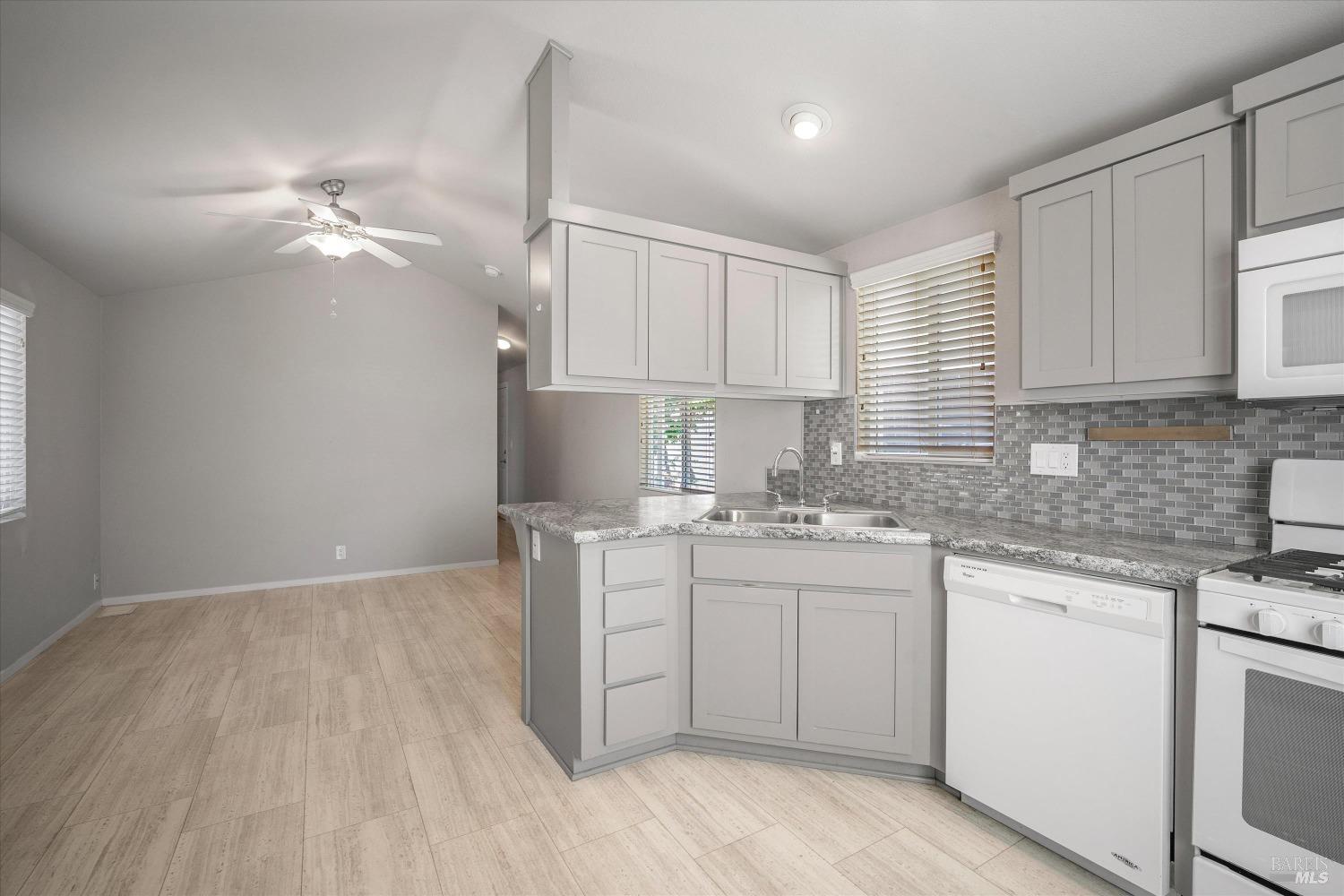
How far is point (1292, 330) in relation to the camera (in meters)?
1.52

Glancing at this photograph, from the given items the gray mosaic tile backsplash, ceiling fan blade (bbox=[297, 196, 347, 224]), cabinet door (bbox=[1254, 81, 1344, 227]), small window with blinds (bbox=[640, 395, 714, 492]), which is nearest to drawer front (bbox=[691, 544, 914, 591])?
the gray mosaic tile backsplash

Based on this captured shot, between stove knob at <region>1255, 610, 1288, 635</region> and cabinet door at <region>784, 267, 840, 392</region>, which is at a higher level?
→ cabinet door at <region>784, 267, 840, 392</region>

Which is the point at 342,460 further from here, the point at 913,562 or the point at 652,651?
the point at 913,562

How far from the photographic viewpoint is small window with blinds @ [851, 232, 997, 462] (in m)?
2.62

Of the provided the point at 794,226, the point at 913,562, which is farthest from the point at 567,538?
the point at 794,226

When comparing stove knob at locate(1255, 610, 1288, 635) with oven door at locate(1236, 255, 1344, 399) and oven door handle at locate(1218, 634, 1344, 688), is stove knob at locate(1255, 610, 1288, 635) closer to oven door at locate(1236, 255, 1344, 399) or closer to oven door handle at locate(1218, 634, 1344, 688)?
oven door handle at locate(1218, 634, 1344, 688)

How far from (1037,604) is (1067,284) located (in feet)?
3.72

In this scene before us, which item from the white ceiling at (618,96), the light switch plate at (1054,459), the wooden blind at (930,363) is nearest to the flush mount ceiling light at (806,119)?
the white ceiling at (618,96)

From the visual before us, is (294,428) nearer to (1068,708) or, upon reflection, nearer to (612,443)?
(612,443)

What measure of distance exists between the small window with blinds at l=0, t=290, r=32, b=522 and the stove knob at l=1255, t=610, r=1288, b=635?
5199 mm

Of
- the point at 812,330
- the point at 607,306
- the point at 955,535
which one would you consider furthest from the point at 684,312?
the point at 955,535

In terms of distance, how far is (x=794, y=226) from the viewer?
3.24m

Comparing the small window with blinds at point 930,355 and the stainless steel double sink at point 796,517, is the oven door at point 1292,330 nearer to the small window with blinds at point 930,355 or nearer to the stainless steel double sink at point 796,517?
the small window with blinds at point 930,355

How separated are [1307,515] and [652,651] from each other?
2.09m
